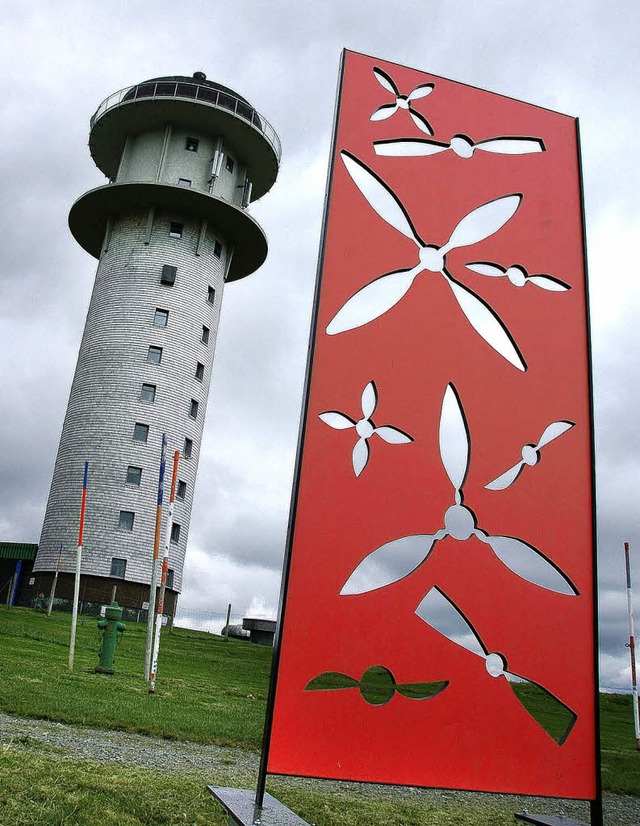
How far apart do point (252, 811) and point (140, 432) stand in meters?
22.8

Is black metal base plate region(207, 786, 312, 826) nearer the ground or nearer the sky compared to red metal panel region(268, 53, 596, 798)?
nearer the ground

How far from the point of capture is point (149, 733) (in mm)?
5711

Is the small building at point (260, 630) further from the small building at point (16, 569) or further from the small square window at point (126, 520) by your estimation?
the small building at point (16, 569)

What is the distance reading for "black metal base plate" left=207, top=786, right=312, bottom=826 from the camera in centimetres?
306

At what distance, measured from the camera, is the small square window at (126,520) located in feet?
79.8

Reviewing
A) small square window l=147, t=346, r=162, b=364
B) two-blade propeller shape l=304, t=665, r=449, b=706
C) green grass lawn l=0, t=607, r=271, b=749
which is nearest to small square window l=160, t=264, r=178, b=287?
small square window l=147, t=346, r=162, b=364

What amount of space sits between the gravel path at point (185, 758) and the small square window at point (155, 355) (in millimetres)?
20922

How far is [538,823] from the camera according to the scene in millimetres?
3896

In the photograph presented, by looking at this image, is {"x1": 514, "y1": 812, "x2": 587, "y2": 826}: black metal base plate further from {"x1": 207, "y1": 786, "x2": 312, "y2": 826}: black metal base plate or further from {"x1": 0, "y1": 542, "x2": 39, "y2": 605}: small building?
{"x1": 0, "y1": 542, "x2": 39, "y2": 605}: small building

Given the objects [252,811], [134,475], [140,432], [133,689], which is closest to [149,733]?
[133,689]

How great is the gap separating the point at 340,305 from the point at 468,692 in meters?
2.11

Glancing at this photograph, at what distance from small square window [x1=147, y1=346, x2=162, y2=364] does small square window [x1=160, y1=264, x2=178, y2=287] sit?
250 cm

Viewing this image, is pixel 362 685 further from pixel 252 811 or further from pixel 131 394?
pixel 131 394


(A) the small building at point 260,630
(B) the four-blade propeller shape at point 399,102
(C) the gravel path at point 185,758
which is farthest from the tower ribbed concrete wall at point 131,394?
(B) the four-blade propeller shape at point 399,102
